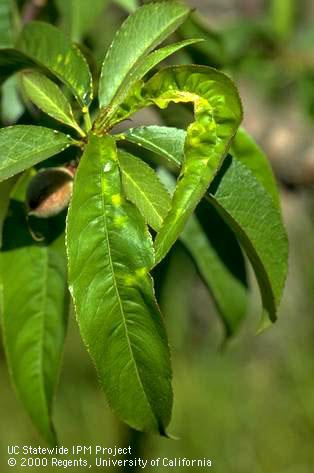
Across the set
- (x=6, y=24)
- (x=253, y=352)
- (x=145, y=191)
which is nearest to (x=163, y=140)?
(x=145, y=191)

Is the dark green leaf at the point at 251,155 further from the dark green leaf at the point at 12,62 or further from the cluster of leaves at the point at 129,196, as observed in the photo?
the dark green leaf at the point at 12,62

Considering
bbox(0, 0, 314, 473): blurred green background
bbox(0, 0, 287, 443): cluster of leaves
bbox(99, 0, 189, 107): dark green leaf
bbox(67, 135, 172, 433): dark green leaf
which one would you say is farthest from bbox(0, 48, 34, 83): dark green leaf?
bbox(0, 0, 314, 473): blurred green background

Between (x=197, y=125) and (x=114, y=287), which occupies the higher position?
(x=197, y=125)

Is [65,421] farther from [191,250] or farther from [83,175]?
[83,175]

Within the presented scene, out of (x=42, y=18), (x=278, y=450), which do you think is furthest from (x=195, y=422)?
(x=42, y=18)

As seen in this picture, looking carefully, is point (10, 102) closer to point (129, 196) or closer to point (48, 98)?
point (48, 98)

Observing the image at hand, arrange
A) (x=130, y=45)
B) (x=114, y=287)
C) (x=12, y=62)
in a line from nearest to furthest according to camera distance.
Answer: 1. (x=114, y=287)
2. (x=130, y=45)
3. (x=12, y=62)

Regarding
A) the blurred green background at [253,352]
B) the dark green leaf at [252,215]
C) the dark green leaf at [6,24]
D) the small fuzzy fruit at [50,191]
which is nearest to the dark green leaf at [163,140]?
the dark green leaf at [252,215]

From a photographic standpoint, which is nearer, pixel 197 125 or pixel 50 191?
pixel 197 125
